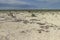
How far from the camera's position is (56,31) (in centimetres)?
1406

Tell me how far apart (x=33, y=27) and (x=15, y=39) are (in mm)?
2344

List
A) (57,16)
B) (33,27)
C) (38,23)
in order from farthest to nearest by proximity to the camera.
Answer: (57,16)
(38,23)
(33,27)

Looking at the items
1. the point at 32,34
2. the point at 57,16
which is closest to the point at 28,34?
the point at 32,34

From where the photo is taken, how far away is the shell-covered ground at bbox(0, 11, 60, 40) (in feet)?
42.5

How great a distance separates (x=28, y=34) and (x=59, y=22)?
11.3 feet

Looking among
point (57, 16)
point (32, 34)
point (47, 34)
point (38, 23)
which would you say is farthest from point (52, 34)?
point (57, 16)

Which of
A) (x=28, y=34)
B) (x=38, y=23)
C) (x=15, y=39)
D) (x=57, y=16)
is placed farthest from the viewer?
(x=57, y=16)

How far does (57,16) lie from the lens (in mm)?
17641

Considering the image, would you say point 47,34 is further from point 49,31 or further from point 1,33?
point 1,33

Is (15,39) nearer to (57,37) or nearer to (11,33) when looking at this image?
(11,33)

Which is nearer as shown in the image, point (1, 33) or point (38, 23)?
point (1, 33)

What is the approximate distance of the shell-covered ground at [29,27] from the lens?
12963 millimetres

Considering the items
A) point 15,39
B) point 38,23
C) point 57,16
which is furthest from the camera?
point 57,16

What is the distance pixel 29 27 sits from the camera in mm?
14406
